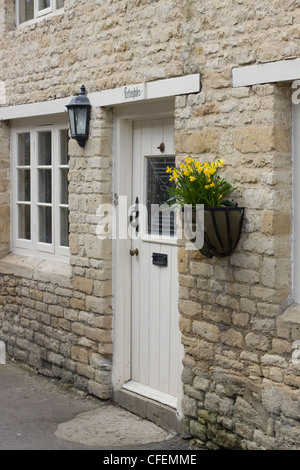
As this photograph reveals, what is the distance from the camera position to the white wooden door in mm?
5914

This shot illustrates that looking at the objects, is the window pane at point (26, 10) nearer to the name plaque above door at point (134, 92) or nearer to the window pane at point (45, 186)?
the window pane at point (45, 186)

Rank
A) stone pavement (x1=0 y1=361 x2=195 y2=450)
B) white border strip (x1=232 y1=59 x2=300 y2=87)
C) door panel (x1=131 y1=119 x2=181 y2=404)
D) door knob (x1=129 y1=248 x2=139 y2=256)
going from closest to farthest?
white border strip (x1=232 y1=59 x2=300 y2=87)
stone pavement (x1=0 y1=361 x2=195 y2=450)
door panel (x1=131 y1=119 x2=181 y2=404)
door knob (x1=129 y1=248 x2=139 y2=256)

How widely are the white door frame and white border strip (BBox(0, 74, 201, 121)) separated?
184 millimetres

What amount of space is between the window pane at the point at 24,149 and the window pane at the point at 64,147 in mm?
707

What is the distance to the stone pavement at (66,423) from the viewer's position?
18.0 feet

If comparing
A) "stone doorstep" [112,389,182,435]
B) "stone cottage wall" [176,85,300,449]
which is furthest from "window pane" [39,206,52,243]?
"stone cottage wall" [176,85,300,449]

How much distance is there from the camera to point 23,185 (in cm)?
798

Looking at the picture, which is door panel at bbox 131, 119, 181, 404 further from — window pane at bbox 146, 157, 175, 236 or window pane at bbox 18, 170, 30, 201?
window pane at bbox 18, 170, 30, 201

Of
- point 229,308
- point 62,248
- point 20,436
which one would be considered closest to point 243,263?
point 229,308

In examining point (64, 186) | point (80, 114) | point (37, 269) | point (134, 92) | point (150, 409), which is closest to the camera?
point (134, 92)

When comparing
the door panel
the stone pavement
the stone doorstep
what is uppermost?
the door panel

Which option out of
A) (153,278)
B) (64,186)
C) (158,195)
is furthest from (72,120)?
(153,278)

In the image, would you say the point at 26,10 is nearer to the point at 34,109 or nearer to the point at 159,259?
the point at 34,109

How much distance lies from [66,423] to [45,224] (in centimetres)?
243
